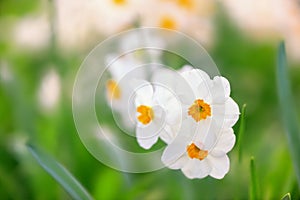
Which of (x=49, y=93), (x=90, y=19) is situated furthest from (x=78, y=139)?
(x=90, y=19)

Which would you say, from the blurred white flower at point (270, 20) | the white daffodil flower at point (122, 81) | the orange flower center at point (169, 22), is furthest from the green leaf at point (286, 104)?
the blurred white flower at point (270, 20)

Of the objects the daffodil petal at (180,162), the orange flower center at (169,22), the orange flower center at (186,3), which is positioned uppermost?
the orange flower center at (186,3)

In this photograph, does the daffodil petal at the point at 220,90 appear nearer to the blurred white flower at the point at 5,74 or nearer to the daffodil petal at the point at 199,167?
the daffodil petal at the point at 199,167

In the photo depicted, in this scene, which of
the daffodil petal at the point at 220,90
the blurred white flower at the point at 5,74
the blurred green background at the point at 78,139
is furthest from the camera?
the blurred white flower at the point at 5,74

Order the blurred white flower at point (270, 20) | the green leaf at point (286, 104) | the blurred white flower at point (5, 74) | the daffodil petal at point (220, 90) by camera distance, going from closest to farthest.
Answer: the daffodil petal at point (220, 90), the green leaf at point (286, 104), the blurred white flower at point (5, 74), the blurred white flower at point (270, 20)

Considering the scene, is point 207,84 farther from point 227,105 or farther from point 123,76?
point 123,76

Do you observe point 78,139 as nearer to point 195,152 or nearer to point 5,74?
point 5,74
